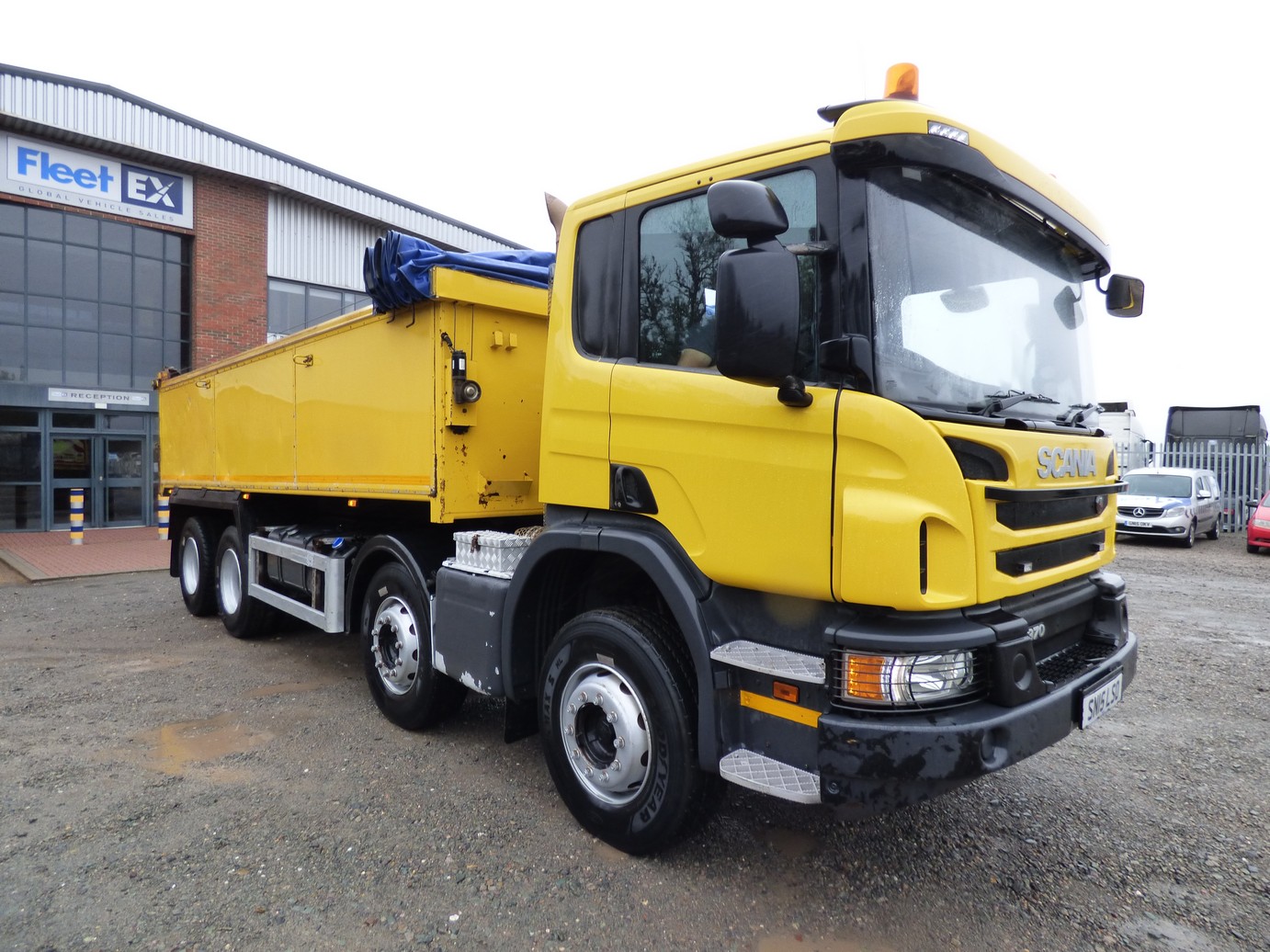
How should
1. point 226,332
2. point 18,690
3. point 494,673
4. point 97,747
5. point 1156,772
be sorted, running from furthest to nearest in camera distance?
point 226,332
point 18,690
point 97,747
point 1156,772
point 494,673

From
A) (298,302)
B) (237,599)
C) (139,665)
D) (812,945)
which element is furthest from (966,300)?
(298,302)

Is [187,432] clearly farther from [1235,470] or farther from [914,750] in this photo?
[1235,470]

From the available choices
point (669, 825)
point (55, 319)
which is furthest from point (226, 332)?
point (669, 825)

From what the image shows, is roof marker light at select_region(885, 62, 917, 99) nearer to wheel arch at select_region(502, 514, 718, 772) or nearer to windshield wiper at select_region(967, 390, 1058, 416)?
windshield wiper at select_region(967, 390, 1058, 416)

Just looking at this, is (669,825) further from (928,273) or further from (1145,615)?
(1145,615)

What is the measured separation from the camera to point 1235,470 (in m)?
19.4

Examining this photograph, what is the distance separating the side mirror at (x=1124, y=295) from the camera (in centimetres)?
373

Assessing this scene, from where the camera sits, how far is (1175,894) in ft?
9.87

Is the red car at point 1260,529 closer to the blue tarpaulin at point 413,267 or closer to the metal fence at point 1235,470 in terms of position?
the metal fence at point 1235,470

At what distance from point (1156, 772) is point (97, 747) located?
5.79 metres

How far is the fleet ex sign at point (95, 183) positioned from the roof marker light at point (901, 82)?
1828cm

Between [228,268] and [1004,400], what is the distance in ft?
61.9

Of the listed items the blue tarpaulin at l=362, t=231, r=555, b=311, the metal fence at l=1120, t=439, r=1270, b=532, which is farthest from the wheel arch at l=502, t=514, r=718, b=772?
the metal fence at l=1120, t=439, r=1270, b=532

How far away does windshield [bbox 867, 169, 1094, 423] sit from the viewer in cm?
260
